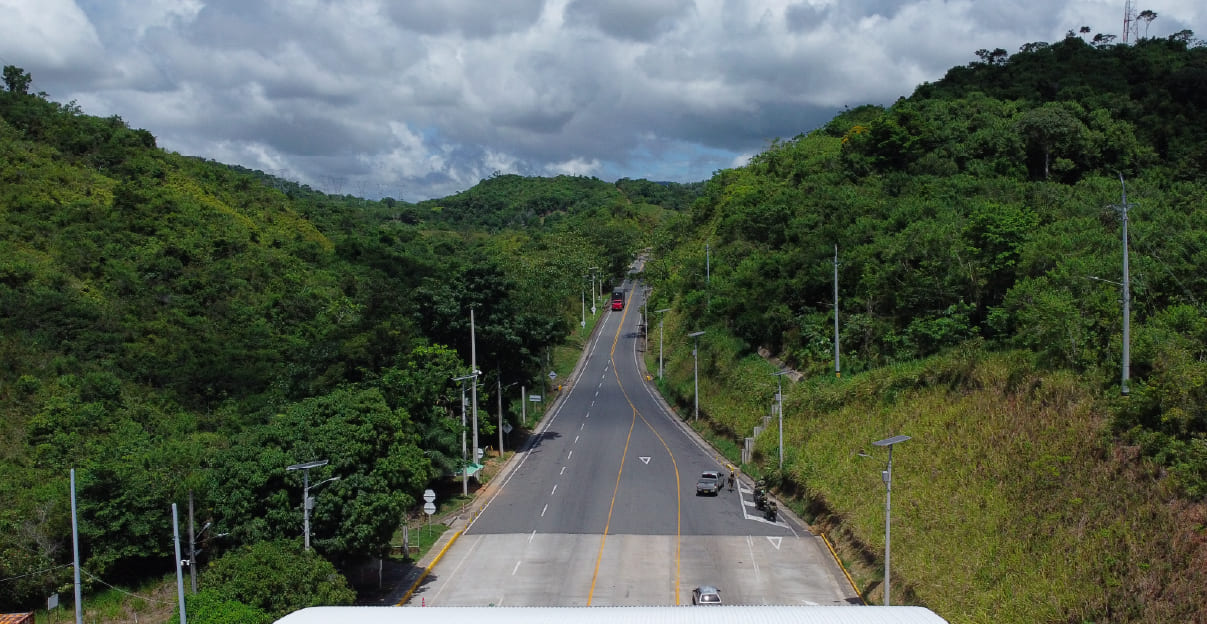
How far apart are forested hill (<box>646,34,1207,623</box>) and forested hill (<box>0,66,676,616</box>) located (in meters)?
16.7

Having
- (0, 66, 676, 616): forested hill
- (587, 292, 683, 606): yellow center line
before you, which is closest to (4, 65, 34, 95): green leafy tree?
(0, 66, 676, 616): forested hill

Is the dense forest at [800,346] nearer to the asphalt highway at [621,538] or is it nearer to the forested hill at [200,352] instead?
the forested hill at [200,352]

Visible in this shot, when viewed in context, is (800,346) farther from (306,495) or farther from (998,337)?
(306,495)

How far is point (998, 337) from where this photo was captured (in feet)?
121

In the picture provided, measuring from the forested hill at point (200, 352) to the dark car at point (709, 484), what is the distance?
1261 centimetres

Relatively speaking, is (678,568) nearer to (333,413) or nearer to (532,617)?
(333,413)

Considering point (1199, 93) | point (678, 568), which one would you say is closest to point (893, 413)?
point (678, 568)

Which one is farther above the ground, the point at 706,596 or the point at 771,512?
the point at 706,596

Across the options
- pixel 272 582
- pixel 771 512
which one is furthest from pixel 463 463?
pixel 272 582

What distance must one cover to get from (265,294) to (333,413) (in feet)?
122

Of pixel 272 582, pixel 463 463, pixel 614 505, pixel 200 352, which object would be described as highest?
pixel 200 352

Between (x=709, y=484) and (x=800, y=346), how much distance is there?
14.9 meters

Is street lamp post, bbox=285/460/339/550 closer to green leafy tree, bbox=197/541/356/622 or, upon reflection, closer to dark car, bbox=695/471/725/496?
green leafy tree, bbox=197/541/356/622

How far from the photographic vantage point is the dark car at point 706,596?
25.3 m
